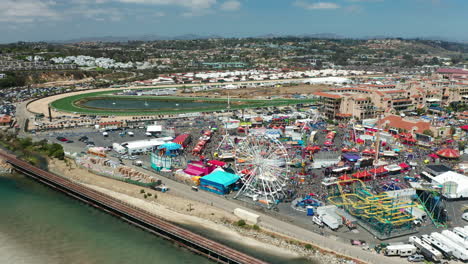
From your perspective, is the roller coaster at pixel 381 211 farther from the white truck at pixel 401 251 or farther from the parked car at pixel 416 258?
the parked car at pixel 416 258

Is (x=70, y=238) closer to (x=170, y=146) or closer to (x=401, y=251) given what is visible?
(x=170, y=146)

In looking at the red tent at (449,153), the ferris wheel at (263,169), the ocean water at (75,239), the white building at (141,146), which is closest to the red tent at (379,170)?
the ferris wheel at (263,169)

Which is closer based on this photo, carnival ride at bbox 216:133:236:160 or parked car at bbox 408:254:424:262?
parked car at bbox 408:254:424:262

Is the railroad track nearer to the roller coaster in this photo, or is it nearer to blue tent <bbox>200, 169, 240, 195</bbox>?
blue tent <bbox>200, 169, 240, 195</bbox>

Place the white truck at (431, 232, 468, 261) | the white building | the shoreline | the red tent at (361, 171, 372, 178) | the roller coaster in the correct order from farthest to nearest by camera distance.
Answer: the white building → the red tent at (361, 171, 372, 178) → the roller coaster → the shoreline → the white truck at (431, 232, 468, 261)

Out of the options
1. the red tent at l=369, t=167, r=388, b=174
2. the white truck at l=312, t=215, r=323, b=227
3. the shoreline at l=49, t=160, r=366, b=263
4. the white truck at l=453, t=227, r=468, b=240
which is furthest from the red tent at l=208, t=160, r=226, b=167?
the white truck at l=453, t=227, r=468, b=240

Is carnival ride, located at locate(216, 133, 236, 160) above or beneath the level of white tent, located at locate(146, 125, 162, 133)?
beneath

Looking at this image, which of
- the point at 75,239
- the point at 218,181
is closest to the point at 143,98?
the point at 218,181
